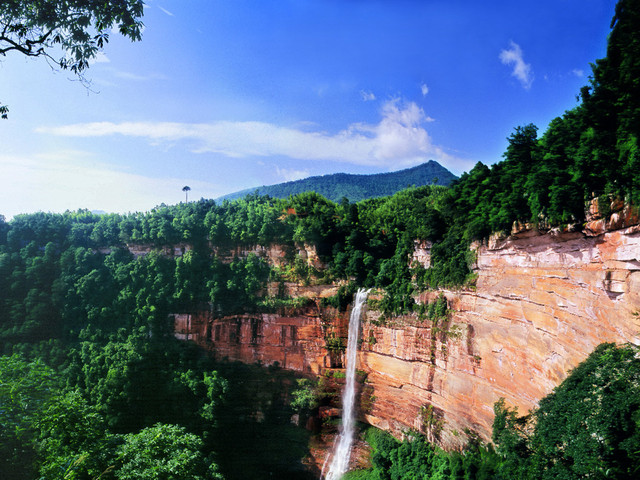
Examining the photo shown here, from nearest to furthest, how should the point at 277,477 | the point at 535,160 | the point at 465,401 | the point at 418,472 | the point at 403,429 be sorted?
the point at 535,160 < the point at 465,401 < the point at 418,472 < the point at 403,429 < the point at 277,477

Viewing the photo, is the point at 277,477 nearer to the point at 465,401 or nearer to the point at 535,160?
the point at 465,401

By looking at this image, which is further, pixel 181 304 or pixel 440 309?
pixel 181 304

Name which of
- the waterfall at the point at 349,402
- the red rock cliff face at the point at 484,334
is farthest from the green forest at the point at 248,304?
the waterfall at the point at 349,402

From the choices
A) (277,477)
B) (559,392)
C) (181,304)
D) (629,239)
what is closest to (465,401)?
(559,392)

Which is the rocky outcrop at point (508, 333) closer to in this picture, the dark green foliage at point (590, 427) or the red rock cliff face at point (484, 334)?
the red rock cliff face at point (484, 334)

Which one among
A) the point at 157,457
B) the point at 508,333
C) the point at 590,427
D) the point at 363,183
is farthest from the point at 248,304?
the point at 363,183

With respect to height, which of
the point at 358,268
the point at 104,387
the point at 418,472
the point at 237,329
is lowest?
the point at 418,472

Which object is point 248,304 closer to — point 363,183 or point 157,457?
point 157,457

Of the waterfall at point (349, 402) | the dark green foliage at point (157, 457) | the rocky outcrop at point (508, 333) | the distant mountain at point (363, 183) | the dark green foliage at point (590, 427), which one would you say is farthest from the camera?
the distant mountain at point (363, 183)
